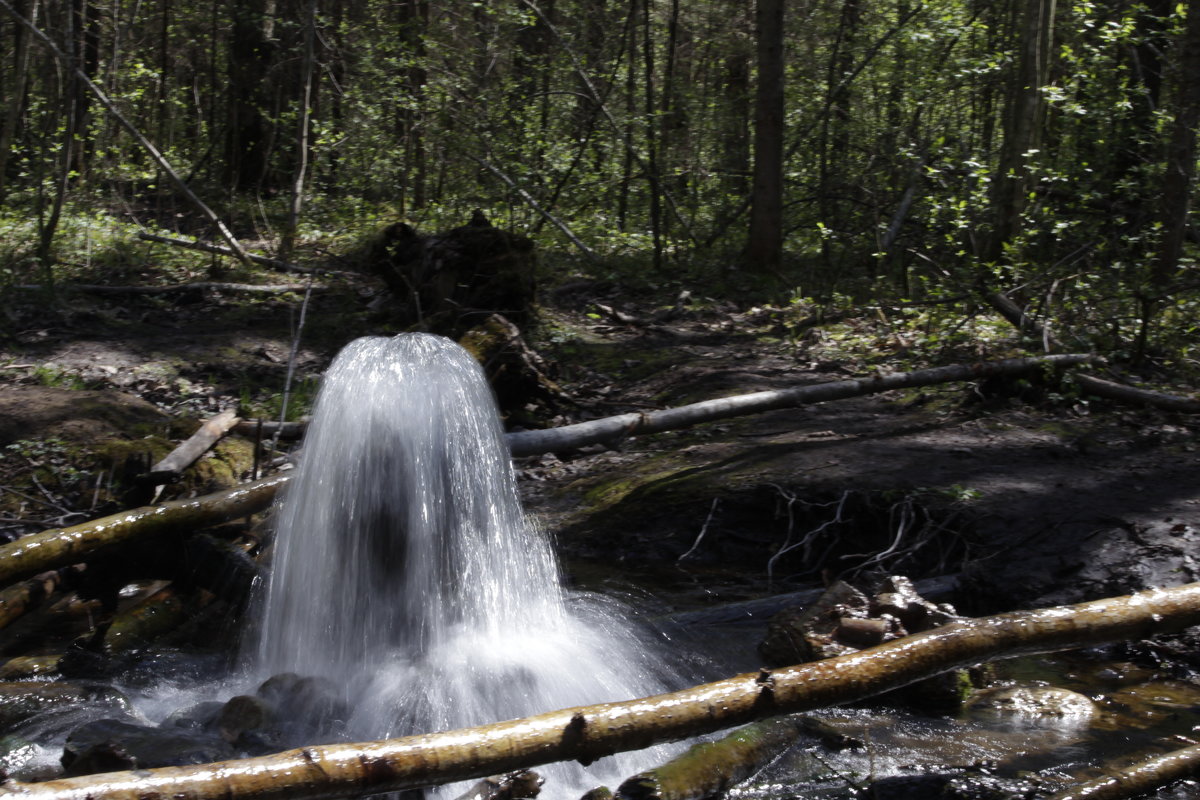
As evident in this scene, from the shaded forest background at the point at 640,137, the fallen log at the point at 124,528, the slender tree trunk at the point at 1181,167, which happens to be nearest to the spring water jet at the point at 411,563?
the fallen log at the point at 124,528

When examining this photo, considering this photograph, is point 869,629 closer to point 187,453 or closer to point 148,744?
point 148,744

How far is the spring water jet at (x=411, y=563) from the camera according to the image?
4.62m

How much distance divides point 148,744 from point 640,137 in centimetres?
1181

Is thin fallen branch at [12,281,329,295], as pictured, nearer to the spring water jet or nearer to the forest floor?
the forest floor

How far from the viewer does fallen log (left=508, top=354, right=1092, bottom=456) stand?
265 inches

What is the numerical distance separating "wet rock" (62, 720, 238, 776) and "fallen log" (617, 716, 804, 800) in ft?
5.46

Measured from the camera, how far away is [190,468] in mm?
6586

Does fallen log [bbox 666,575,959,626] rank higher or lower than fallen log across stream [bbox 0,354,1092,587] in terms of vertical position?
lower

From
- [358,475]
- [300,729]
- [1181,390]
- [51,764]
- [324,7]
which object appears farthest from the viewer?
[324,7]

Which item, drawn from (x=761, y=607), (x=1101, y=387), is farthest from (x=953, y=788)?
(x=1101, y=387)

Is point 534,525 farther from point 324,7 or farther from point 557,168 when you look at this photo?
point 324,7

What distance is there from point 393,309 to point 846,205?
6.72 m

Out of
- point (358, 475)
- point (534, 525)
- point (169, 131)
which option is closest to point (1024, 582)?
point (534, 525)

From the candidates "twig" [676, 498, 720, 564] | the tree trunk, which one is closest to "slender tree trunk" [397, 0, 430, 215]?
the tree trunk
